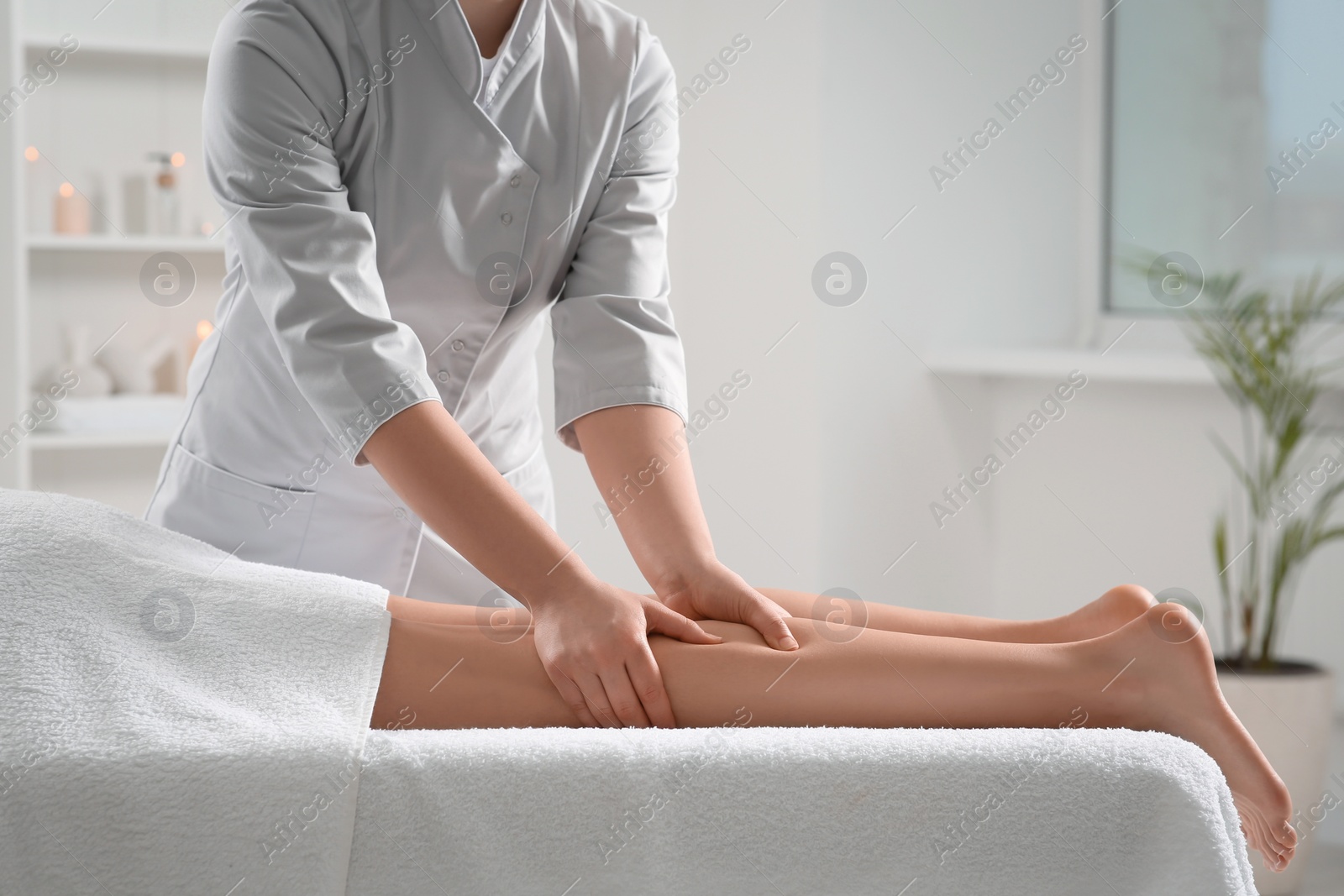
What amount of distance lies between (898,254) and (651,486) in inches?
69.5

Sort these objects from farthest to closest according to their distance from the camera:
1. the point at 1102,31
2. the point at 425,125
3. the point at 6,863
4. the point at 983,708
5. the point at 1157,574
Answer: the point at 1102,31
the point at 1157,574
the point at 425,125
the point at 983,708
the point at 6,863

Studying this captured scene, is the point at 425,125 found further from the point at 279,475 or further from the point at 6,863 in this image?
the point at 6,863

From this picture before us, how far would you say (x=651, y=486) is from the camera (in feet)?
3.76

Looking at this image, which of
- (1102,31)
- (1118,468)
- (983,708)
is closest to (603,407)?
(983,708)

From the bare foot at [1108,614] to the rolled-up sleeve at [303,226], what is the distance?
1.95 ft

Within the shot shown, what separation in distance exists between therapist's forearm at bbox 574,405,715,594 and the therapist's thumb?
0.10 metres

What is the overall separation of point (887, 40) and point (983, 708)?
2115 mm

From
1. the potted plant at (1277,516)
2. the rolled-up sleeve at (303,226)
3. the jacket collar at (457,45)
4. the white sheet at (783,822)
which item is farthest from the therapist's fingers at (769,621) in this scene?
the potted plant at (1277,516)

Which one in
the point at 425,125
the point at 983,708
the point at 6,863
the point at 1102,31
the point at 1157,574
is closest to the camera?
the point at 6,863

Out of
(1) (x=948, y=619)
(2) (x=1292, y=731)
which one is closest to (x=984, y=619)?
(1) (x=948, y=619)

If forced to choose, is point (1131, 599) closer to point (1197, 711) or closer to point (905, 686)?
point (1197, 711)

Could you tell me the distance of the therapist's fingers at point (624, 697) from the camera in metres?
0.92

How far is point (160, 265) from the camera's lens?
9.11 ft

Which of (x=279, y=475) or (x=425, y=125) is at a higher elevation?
(x=425, y=125)
